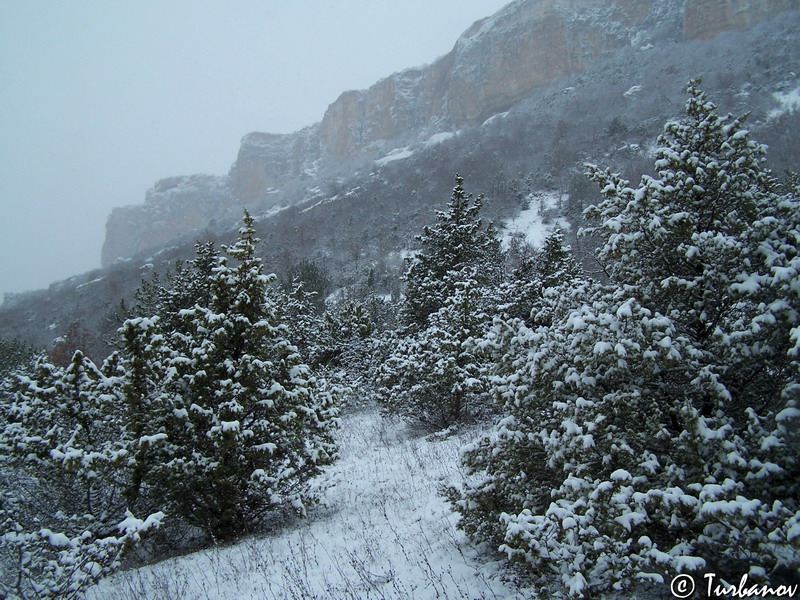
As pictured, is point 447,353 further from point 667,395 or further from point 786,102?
point 786,102

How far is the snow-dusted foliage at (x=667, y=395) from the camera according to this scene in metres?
3.16

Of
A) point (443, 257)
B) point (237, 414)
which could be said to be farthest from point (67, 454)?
point (443, 257)

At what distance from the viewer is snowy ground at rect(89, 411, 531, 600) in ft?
14.7

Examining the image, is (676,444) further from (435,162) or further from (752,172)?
(435,162)

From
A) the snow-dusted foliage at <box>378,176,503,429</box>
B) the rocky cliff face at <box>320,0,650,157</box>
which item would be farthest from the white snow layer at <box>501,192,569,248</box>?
the rocky cliff face at <box>320,0,650,157</box>

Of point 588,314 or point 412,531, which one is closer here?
point 588,314

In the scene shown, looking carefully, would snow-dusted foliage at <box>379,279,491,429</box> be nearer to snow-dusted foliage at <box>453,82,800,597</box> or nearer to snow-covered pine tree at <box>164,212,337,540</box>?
snow-covered pine tree at <box>164,212,337,540</box>

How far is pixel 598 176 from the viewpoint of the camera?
535 cm

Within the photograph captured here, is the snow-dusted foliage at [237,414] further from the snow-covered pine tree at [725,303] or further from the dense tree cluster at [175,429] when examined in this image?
the snow-covered pine tree at [725,303]

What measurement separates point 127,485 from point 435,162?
89.8 meters

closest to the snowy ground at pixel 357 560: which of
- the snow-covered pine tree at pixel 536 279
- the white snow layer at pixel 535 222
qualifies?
the snow-covered pine tree at pixel 536 279

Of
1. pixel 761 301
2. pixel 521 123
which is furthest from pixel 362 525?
pixel 521 123

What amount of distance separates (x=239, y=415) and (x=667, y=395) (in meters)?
5.77

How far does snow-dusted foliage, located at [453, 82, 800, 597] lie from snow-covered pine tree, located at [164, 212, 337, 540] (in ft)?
10.8
